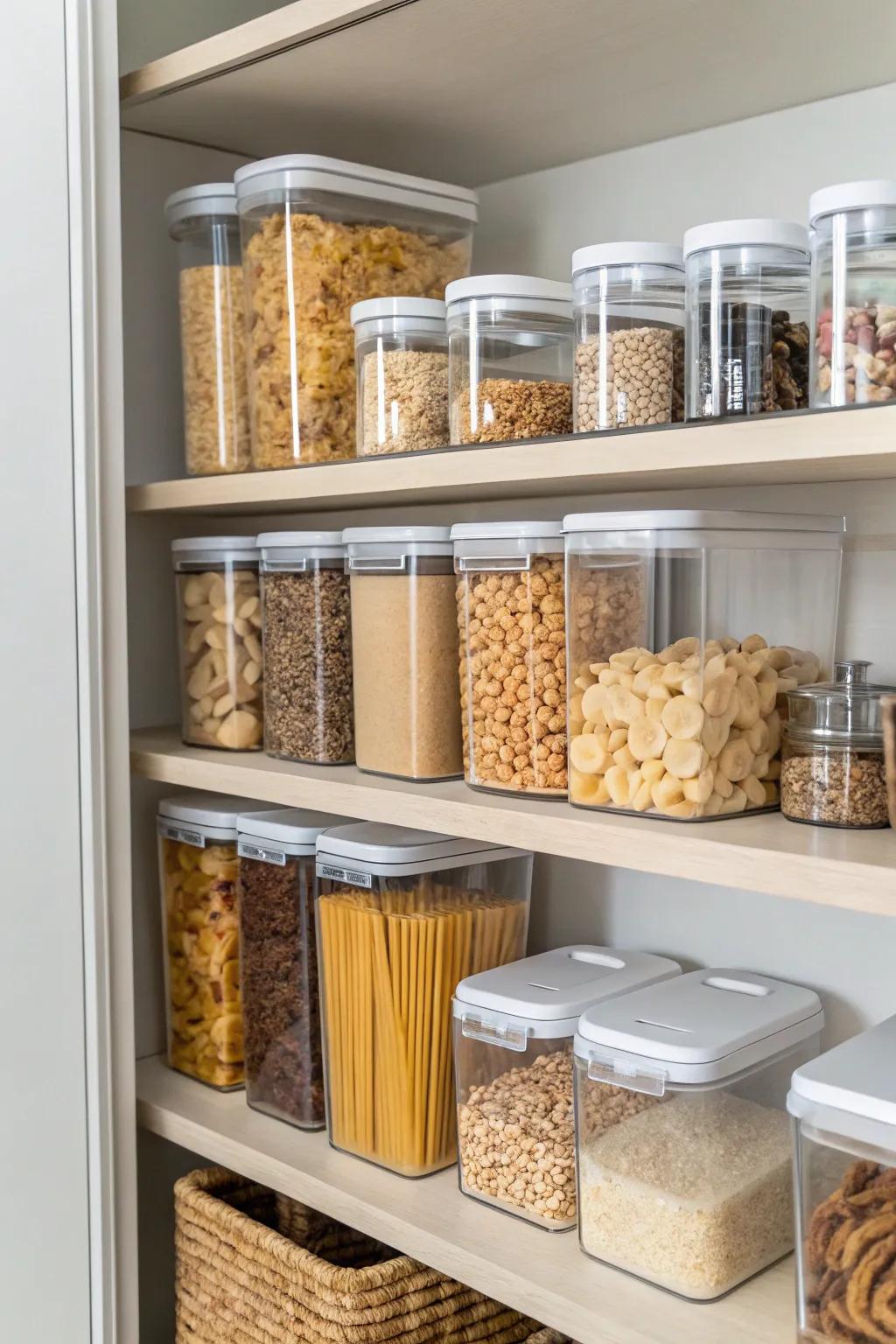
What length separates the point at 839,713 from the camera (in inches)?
38.9

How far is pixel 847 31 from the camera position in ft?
3.49

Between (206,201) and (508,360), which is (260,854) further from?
(206,201)

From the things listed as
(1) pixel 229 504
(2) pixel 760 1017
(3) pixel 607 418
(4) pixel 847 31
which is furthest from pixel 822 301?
(1) pixel 229 504

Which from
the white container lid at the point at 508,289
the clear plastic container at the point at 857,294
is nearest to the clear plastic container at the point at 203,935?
the white container lid at the point at 508,289

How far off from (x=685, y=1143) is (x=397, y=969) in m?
0.34

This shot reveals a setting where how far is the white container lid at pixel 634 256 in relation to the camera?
1.04 meters

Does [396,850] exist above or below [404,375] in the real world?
below

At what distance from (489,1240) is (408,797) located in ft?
1.28

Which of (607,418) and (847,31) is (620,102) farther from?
(607,418)

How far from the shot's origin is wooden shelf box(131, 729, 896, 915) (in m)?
0.88

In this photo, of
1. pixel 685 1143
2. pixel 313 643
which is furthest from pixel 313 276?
pixel 685 1143

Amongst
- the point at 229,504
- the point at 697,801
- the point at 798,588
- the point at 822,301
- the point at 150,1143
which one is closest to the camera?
the point at 822,301

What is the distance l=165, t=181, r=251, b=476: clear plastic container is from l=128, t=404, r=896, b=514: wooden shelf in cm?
7

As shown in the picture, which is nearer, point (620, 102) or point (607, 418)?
point (607, 418)
